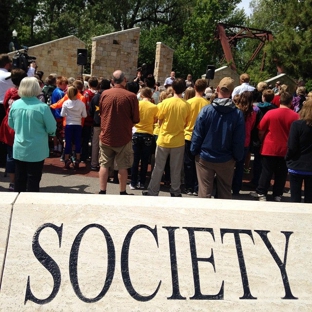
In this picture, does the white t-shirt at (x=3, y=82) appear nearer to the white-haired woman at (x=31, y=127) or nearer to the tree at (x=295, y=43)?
the white-haired woman at (x=31, y=127)

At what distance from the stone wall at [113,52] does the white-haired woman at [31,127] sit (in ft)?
59.3

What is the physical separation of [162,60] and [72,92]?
56.7ft


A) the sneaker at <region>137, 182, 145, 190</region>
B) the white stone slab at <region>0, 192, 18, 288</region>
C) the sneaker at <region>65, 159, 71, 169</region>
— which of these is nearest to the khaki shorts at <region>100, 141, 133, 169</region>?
the sneaker at <region>137, 182, 145, 190</region>

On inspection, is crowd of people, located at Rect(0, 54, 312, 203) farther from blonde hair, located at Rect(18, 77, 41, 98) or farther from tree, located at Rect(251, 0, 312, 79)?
tree, located at Rect(251, 0, 312, 79)

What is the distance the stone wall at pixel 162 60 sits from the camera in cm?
2484

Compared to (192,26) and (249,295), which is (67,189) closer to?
(249,295)

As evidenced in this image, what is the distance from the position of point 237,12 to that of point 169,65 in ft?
86.3

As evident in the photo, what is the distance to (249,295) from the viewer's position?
3.28m

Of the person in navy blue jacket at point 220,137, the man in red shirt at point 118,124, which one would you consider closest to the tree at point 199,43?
the man in red shirt at point 118,124

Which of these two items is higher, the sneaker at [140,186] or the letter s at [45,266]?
the letter s at [45,266]

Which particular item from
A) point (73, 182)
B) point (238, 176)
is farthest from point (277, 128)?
point (73, 182)

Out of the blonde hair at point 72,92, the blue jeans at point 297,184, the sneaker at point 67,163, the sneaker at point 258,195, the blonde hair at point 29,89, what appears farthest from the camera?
the sneaker at point 67,163

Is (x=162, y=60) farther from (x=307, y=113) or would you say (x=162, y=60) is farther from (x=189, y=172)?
(x=307, y=113)

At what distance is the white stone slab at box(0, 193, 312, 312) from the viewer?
3.15 m
